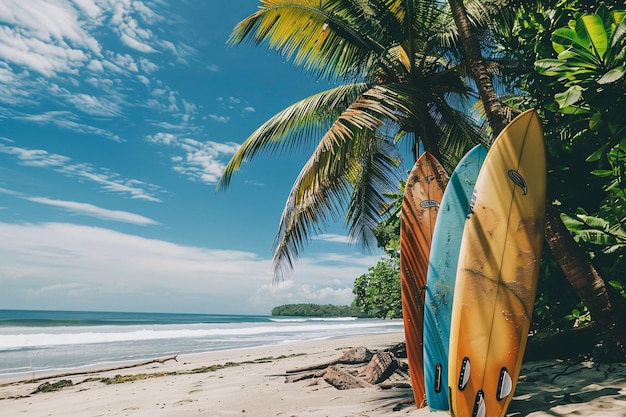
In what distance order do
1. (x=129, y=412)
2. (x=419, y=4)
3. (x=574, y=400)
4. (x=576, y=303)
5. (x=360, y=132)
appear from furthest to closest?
1. (x=419, y=4)
2. (x=360, y=132)
3. (x=129, y=412)
4. (x=576, y=303)
5. (x=574, y=400)

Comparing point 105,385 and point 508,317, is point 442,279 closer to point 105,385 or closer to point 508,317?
point 508,317

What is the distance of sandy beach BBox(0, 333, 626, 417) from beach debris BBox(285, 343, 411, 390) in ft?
0.42

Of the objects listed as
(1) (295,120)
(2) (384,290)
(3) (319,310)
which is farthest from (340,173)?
(3) (319,310)

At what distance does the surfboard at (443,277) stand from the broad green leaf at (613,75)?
1818 millimetres

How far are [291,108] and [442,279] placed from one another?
3.26 m

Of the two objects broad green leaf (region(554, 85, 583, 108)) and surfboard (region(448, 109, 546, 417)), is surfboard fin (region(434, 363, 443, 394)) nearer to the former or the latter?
surfboard (region(448, 109, 546, 417))

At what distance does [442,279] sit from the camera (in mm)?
3662

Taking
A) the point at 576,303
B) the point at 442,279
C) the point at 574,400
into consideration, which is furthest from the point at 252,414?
the point at 576,303

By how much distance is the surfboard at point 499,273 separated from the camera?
2795mm

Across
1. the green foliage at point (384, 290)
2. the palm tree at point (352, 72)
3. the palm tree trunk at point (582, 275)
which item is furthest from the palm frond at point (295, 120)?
the green foliage at point (384, 290)

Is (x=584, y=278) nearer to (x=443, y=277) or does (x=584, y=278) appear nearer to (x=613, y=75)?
(x=443, y=277)

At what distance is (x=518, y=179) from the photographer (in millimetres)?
3197

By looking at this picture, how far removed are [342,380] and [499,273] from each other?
2.10 metres

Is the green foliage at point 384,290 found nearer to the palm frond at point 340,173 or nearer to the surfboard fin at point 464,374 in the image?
the palm frond at point 340,173
